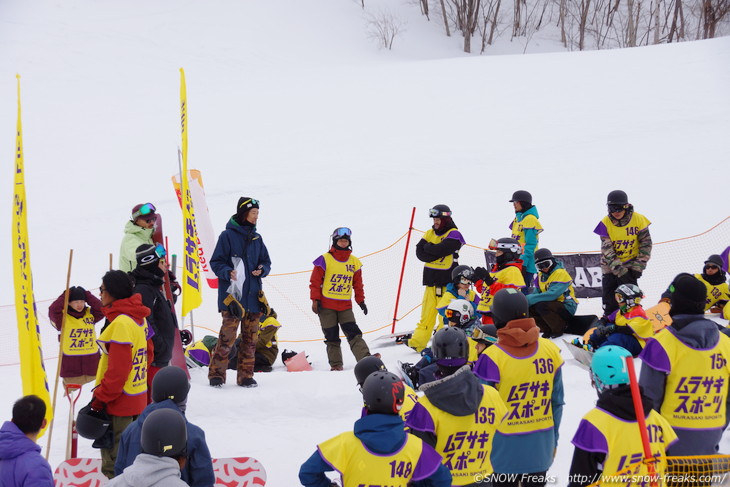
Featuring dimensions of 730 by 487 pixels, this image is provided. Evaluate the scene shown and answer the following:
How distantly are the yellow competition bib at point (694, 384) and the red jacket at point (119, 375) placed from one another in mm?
3404

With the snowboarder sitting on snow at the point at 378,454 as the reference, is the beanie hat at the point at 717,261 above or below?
above

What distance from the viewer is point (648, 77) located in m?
26.4

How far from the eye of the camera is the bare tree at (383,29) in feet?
131

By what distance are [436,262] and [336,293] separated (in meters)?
1.33

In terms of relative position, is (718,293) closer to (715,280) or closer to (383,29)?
(715,280)

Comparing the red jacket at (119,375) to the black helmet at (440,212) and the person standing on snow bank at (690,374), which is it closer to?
the person standing on snow bank at (690,374)

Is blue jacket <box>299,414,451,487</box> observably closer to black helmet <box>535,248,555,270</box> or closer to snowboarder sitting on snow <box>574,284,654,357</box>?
snowboarder sitting on snow <box>574,284,654,357</box>

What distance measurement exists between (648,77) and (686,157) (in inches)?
308

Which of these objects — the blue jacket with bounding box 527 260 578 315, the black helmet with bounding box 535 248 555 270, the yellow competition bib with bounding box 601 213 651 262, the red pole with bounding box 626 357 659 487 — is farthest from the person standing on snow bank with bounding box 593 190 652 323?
the red pole with bounding box 626 357 659 487

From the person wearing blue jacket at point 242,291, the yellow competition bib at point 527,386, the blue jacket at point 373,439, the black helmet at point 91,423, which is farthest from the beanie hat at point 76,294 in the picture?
the blue jacket at point 373,439

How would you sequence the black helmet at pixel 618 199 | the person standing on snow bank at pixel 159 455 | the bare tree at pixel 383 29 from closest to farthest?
the person standing on snow bank at pixel 159 455 < the black helmet at pixel 618 199 < the bare tree at pixel 383 29

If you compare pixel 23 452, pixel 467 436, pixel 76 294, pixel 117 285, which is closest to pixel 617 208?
pixel 467 436

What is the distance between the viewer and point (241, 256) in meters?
7.76

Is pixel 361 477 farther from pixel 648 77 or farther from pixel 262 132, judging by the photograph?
pixel 648 77
